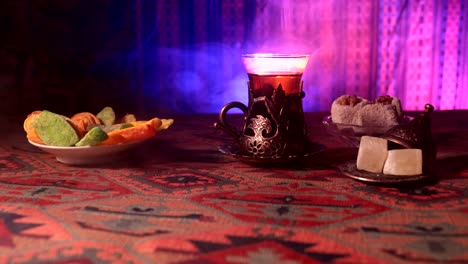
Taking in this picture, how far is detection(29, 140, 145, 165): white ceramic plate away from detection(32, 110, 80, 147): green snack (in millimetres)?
19

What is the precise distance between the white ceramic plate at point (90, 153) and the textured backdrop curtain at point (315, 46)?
113 inches

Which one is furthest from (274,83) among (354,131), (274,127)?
(354,131)

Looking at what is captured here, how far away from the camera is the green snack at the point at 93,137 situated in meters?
1.03

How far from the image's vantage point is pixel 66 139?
3.49 feet

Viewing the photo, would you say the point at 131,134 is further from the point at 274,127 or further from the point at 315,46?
the point at 315,46

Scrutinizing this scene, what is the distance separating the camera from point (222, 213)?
2.56 feet

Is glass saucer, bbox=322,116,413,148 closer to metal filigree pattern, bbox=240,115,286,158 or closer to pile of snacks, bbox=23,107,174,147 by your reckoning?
metal filigree pattern, bbox=240,115,286,158

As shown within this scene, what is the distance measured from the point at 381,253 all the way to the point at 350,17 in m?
3.57

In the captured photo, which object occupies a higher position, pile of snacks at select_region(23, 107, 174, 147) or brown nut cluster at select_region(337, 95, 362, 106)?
brown nut cluster at select_region(337, 95, 362, 106)

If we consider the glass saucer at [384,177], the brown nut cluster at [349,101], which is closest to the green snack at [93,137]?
the glass saucer at [384,177]

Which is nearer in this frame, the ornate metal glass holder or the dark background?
the ornate metal glass holder

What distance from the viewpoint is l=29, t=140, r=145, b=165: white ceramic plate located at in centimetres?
105

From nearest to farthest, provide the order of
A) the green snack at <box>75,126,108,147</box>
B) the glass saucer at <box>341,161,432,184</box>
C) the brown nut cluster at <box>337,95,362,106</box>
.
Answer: the glass saucer at <box>341,161,432,184</box> < the green snack at <box>75,126,108,147</box> < the brown nut cluster at <box>337,95,362,106</box>

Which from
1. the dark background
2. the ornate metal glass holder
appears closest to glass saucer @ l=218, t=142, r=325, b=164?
the ornate metal glass holder
